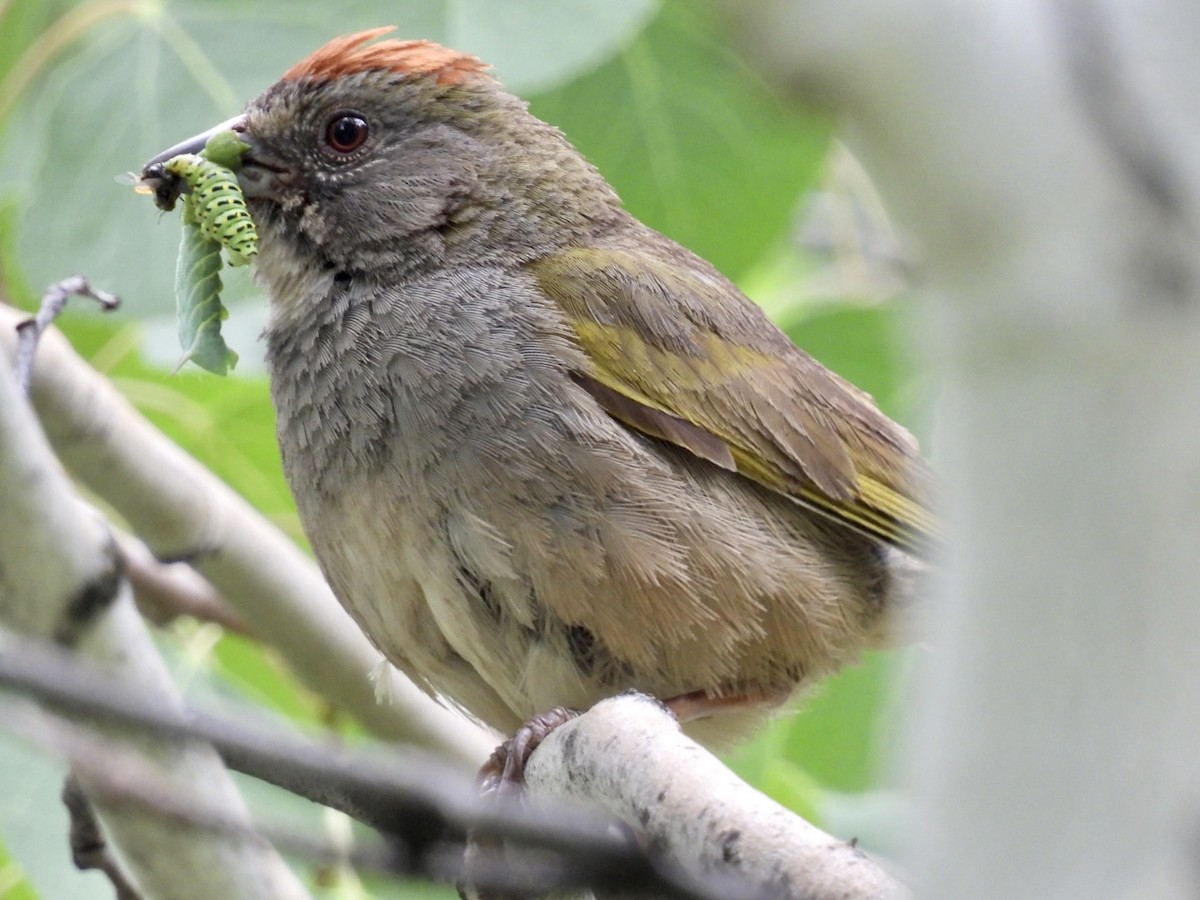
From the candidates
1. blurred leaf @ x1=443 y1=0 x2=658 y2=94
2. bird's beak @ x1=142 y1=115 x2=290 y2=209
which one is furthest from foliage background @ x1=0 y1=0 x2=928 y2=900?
bird's beak @ x1=142 y1=115 x2=290 y2=209

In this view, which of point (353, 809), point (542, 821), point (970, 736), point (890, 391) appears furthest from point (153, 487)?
point (970, 736)

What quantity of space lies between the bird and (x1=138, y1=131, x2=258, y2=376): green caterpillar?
0.23 ft

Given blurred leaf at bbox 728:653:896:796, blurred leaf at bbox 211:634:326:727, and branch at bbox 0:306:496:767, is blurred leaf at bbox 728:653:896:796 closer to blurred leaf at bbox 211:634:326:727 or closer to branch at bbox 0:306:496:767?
branch at bbox 0:306:496:767

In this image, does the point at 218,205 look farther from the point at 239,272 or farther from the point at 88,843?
the point at 88,843

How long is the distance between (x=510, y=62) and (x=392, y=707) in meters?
1.62

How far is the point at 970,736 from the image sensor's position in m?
0.95

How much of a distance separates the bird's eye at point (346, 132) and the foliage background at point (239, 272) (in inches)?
11.7

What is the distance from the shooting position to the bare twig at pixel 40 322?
289cm

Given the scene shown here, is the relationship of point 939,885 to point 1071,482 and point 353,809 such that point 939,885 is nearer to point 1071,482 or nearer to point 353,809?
point 1071,482

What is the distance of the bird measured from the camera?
314 cm

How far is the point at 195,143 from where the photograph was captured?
3.68 metres

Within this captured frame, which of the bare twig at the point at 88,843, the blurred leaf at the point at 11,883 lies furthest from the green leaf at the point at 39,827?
the bare twig at the point at 88,843

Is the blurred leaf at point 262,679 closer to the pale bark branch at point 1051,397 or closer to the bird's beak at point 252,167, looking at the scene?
the bird's beak at point 252,167

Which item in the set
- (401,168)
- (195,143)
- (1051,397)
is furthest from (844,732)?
(1051,397)
